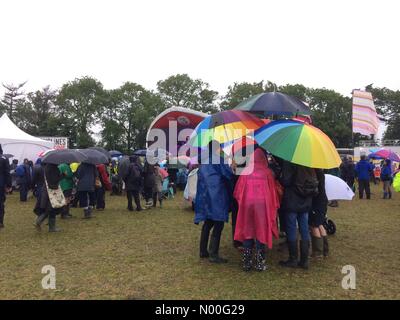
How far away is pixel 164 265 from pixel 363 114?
1840cm

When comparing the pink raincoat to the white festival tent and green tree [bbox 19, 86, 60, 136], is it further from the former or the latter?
green tree [bbox 19, 86, 60, 136]

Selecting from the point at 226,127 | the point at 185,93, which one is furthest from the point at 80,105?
the point at 226,127

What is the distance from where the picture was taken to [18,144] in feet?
67.8

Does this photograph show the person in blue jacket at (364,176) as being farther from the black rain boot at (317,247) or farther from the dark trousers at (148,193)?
the black rain boot at (317,247)

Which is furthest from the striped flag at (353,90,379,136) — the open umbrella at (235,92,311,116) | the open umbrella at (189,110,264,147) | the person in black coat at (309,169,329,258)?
the open umbrella at (189,110,264,147)

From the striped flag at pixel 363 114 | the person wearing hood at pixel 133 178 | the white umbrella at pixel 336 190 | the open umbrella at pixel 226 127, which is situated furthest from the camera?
the striped flag at pixel 363 114

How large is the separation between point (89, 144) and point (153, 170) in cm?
4295

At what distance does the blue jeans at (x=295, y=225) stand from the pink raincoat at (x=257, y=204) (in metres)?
0.21

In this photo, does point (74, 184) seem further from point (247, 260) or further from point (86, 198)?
point (247, 260)

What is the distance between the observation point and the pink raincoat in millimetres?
5332

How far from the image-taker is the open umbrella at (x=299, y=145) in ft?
16.8

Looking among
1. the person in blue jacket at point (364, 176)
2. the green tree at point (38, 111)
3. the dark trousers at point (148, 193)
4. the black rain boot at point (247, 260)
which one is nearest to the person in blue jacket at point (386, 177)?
the person in blue jacket at point (364, 176)

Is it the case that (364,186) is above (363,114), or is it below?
below
